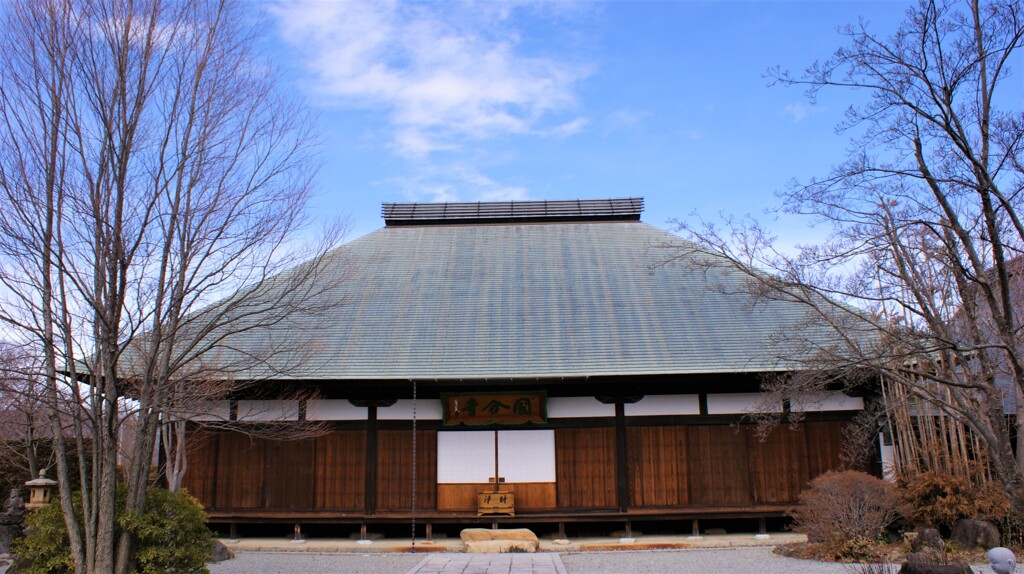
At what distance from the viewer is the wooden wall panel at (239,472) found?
541 inches

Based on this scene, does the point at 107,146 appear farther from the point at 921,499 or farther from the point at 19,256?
the point at 921,499

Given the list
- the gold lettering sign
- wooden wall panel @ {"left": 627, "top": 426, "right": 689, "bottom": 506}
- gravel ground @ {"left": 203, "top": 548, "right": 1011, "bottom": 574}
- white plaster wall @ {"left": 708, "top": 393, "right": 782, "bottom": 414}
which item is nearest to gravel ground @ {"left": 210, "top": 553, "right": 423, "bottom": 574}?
gravel ground @ {"left": 203, "top": 548, "right": 1011, "bottom": 574}

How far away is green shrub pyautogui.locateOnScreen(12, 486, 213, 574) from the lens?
779 centimetres

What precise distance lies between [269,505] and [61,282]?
7.12m

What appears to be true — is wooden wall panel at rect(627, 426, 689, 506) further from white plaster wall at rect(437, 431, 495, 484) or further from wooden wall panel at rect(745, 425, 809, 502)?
white plaster wall at rect(437, 431, 495, 484)

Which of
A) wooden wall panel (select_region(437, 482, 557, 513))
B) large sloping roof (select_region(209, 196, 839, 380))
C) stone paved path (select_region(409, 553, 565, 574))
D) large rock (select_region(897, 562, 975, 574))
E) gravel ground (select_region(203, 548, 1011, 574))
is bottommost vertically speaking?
gravel ground (select_region(203, 548, 1011, 574))

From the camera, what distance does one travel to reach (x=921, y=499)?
38.5ft

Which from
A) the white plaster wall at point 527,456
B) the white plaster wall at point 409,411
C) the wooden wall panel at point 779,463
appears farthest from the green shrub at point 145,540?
the wooden wall panel at point 779,463

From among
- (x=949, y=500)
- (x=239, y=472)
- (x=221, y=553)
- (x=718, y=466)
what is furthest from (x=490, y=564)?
(x=949, y=500)

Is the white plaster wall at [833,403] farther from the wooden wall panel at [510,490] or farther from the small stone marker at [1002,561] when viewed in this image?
the small stone marker at [1002,561]

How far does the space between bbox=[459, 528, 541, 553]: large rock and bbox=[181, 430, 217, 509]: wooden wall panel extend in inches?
198

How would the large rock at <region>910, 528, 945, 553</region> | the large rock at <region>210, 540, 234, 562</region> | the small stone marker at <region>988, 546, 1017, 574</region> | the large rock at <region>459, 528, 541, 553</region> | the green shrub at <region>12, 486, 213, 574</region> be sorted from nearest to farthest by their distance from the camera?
the small stone marker at <region>988, 546, 1017, 574</region>, the green shrub at <region>12, 486, 213, 574</region>, the large rock at <region>910, 528, 945, 553</region>, the large rock at <region>210, 540, 234, 562</region>, the large rock at <region>459, 528, 541, 553</region>

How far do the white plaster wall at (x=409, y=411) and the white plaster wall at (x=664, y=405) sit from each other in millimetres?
3676

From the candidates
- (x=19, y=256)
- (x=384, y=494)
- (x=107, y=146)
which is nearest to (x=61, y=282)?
(x=19, y=256)
